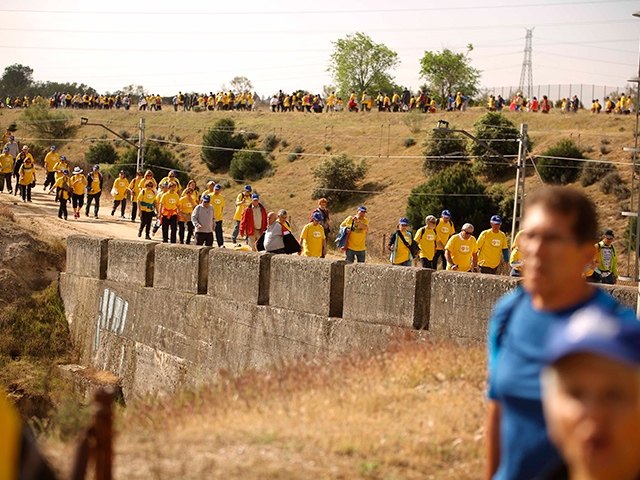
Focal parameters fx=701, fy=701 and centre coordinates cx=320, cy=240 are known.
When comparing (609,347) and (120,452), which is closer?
(609,347)

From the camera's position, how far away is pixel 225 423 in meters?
5.05

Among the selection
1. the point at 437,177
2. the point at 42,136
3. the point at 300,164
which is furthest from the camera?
the point at 42,136

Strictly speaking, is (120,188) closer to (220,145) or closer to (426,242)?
(426,242)

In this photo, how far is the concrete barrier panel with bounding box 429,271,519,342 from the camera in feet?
26.8

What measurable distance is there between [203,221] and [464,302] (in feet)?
28.6

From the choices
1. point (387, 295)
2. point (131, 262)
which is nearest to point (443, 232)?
point (387, 295)

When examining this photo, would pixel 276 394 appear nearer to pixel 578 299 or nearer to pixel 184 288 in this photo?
pixel 578 299

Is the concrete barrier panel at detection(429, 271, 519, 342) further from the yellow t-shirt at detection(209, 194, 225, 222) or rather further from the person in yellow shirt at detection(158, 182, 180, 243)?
the person in yellow shirt at detection(158, 182, 180, 243)

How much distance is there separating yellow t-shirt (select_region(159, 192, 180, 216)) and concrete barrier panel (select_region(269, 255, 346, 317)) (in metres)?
7.76

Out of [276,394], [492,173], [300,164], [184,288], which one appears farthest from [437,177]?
[276,394]

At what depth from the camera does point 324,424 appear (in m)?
5.10

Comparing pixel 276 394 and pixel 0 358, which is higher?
pixel 276 394

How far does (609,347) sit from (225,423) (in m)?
3.67

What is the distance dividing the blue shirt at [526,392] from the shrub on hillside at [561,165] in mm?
43085
